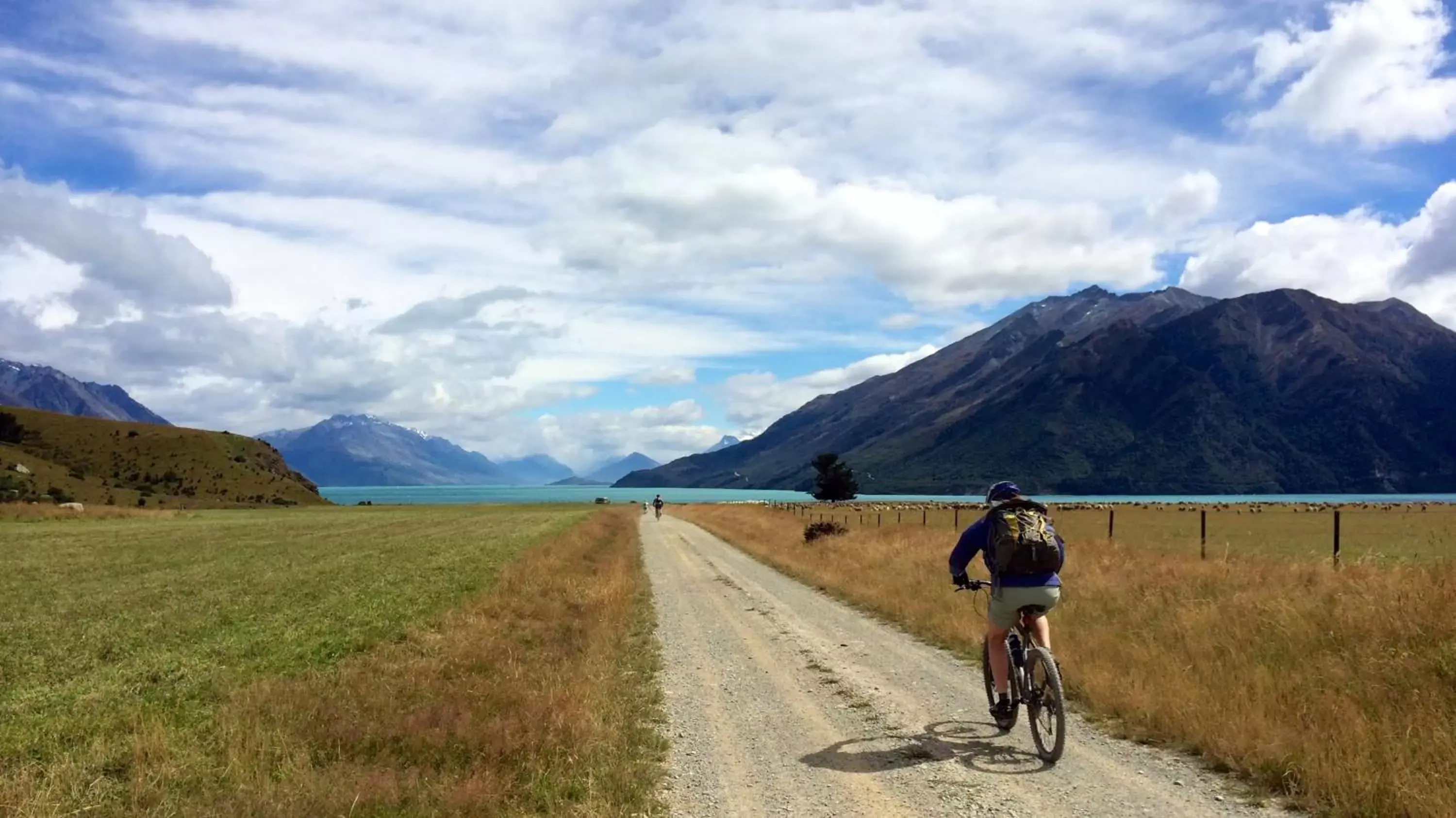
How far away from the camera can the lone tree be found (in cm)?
14575

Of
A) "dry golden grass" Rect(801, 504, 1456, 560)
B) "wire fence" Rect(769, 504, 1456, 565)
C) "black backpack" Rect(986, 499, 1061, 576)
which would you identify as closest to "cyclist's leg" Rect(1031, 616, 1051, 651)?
"black backpack" Rect(986, 499, 1061, 576)

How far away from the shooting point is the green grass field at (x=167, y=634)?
7.70 metres

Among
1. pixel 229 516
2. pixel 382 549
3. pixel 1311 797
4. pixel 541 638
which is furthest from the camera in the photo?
pixel 229 516

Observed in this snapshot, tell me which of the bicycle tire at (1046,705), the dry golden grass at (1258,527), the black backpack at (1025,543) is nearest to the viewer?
the bicycle tire at (1046,705)

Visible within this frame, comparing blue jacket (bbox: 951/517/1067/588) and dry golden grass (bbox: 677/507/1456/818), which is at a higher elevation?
blue jacket (bbox: 951/517/1067/588)

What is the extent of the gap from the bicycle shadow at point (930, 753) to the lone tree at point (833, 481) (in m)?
136

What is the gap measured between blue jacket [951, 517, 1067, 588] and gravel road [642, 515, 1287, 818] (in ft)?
6.04

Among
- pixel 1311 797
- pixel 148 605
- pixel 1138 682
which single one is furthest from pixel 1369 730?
pixel 148 605

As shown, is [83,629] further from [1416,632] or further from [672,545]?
[672,545]

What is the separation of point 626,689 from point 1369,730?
8.95m

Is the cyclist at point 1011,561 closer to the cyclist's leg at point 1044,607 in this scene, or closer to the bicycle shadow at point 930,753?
the cyclist's leg at point 1044,607

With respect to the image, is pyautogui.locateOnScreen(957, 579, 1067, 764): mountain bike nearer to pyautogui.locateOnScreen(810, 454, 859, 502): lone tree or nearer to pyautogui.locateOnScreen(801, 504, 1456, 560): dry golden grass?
pyautogui.locateOnScreen(801, 504, 1456, 560): dry golden grass

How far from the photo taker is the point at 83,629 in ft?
53.9

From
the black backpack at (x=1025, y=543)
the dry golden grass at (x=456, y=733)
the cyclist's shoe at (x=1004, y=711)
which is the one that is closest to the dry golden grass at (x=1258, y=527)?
the cyclist's shoe at (x=1004, y=711)
